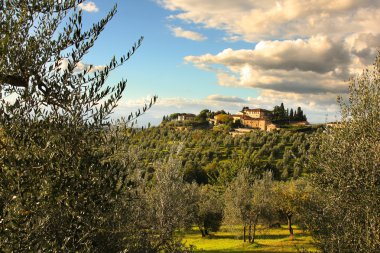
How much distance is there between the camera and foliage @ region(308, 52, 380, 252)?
39.7 ft

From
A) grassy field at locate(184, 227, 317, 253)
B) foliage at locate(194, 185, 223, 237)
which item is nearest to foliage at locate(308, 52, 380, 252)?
grassy field at locate(184, 227, 317, 253)

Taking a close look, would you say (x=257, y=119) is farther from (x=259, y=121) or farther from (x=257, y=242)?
(x=257, y=242)

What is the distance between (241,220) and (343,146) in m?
30.5

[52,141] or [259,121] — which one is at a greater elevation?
[259,121]

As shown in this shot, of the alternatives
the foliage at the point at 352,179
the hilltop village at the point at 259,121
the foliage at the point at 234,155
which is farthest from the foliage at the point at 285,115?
the foliage at the point at 352,179

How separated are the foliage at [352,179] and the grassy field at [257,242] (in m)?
16.8

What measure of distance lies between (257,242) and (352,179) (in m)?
29.5

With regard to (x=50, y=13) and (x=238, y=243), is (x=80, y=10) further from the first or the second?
(x=238, y=243)

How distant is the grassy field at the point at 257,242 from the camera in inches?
1371

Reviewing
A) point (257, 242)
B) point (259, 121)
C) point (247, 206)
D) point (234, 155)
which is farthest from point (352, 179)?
point (259, 121)

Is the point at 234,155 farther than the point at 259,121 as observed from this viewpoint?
No

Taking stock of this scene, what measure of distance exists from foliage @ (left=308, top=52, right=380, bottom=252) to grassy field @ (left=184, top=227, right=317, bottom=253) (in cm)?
1675

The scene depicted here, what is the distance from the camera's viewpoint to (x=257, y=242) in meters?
40.0

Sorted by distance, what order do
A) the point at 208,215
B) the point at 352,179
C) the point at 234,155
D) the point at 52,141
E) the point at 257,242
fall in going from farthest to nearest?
the point at 234,155, the point at 208,215, the point at 257,242, the point at 352,179, the point at 52,141
